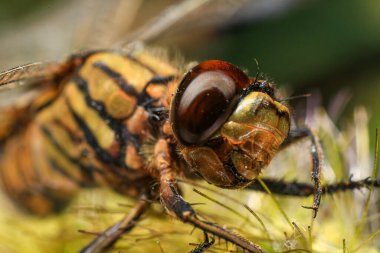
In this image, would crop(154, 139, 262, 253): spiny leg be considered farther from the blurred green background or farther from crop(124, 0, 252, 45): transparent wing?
the blurred green background

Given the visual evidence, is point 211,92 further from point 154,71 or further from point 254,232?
point 254,232

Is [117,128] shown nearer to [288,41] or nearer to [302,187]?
[302,187]

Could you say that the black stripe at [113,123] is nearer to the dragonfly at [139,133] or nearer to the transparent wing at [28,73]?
the dragonfly at [139,133]

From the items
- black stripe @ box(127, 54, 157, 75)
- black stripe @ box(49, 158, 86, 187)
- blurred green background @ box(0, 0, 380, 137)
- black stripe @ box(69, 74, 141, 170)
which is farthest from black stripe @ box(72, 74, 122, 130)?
blurred green background @ box(0, 0, 380, 137)

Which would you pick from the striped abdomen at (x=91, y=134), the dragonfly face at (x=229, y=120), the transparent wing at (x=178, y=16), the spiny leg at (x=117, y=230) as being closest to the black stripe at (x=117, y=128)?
the striped abdomen at (x=91, y=134)

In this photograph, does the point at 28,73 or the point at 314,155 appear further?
the point at 28,73

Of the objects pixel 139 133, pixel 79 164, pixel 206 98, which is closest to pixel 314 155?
pixel 206 98
